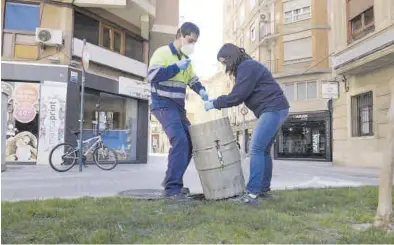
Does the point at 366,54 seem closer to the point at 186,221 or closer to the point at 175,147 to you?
the point at 175,147

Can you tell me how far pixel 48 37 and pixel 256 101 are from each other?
10.4 m

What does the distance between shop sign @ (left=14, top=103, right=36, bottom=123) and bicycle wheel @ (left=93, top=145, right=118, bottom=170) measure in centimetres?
277

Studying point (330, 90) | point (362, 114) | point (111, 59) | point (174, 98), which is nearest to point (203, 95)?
point (174, 98)

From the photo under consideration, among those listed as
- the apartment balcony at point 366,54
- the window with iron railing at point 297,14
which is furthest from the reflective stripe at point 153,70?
the window with iron railing at point 297,14

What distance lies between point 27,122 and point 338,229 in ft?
38.5

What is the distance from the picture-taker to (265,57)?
37500 mm

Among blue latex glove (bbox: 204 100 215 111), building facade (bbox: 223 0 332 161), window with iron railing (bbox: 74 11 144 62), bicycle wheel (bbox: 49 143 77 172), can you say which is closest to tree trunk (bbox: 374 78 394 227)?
blue latex glove (bbox: 204 100 215 111)

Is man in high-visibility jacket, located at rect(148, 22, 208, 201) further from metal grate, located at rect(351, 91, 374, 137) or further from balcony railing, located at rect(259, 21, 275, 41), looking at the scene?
balcony railing, located at rect(259, 21, 275, 41)

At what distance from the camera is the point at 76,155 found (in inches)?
441

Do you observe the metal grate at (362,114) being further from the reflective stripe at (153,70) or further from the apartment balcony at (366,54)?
the reflective stripe at (153,70)

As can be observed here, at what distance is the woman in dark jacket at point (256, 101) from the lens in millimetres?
4762

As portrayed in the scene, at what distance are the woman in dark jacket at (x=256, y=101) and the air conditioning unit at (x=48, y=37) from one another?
32.4ft

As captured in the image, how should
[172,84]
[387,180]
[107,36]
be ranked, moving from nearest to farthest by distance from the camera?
[387,180]
[172,84]
[107,36]

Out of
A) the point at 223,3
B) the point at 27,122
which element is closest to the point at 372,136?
the point at 27,122
